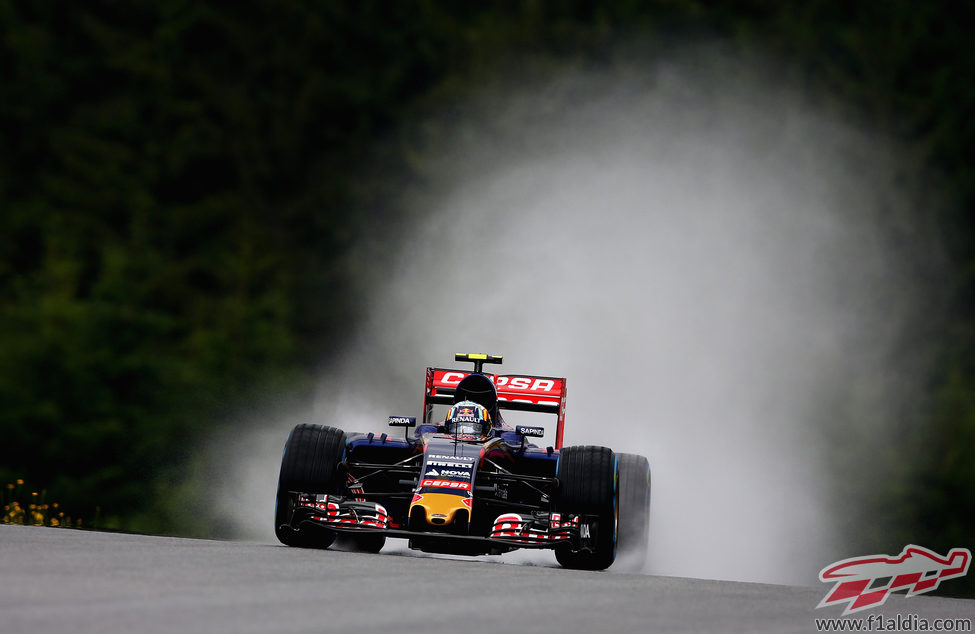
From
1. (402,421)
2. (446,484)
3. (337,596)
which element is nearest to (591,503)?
(446,484)

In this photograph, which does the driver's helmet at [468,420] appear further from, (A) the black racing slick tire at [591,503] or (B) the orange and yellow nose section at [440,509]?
(B) the orange and yellow nose section at [440,509]

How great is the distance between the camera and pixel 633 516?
15000 mm

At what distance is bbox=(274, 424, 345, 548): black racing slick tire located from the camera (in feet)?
42.9

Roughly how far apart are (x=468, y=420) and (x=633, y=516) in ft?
6.82

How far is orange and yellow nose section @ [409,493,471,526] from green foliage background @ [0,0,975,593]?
27.9 m

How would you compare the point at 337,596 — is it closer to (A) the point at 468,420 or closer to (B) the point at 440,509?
(B) the point at 440,509

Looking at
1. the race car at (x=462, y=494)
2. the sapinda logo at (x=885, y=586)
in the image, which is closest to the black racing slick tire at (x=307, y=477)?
the race car at (x=462, y=494)

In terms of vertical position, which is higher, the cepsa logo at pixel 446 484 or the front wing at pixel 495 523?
the cepsa logo at pixel 446 484

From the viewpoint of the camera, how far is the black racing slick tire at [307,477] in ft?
42.9

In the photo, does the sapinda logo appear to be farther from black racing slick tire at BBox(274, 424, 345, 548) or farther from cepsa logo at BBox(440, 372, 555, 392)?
black racing slick tire at BBox(274, 424, 345, 548)

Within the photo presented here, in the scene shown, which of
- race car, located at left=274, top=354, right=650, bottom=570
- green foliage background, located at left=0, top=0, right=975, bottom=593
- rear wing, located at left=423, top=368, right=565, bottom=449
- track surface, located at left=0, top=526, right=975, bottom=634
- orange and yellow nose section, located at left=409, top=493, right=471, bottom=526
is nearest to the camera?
track surface, located at left=0, top=526, right=975, bottom=634

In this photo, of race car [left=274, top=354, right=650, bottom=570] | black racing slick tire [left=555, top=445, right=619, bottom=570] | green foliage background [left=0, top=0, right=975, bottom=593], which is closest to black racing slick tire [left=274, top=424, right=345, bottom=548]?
race car [left=274, top=354, right=650, bottom=570]

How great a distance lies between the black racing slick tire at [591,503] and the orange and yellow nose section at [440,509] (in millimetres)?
927

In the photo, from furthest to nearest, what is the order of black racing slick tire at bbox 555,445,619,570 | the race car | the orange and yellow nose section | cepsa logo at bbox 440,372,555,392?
cepsa logo at bbox 440,372,555,392 → black racing slick tire at bbox 555,445,619,570 → the race car → the orange and yellow nose section
